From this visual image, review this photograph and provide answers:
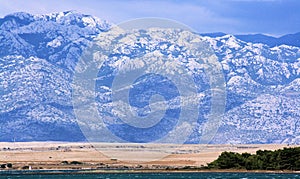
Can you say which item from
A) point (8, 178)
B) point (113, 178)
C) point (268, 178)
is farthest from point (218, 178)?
point (8, 178)

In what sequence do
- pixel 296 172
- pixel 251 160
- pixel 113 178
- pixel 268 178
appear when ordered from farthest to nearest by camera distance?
pixel 251 160
pixel 296 172
pixel 113 178
pixel 268 178

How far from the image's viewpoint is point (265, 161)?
183 m

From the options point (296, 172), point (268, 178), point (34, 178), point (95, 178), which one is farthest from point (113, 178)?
point (296, 172)

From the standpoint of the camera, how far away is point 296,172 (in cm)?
17175

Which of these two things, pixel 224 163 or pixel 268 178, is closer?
pixel 268 178

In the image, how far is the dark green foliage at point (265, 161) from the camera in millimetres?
176375

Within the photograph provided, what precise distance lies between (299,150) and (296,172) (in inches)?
220

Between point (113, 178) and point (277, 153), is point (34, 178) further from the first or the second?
point (277, 153)

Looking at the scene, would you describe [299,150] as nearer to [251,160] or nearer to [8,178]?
[251,160]

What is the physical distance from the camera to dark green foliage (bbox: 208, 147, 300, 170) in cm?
17638

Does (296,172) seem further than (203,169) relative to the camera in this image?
No

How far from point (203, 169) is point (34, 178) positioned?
48781 mm

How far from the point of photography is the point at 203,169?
192250 mm

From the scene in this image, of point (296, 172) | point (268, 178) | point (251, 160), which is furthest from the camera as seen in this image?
point (251, 160)
